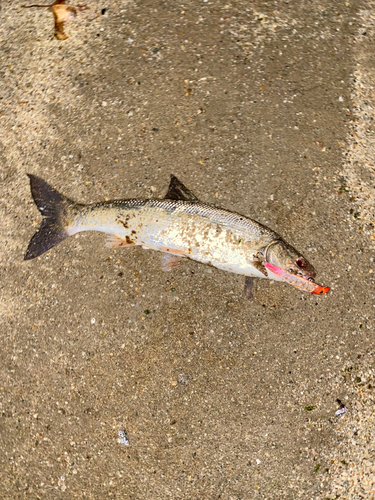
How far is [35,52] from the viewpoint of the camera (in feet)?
13.4

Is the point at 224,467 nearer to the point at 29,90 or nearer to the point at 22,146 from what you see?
the point at 22,146

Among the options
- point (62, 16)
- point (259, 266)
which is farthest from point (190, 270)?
point (62, 16)

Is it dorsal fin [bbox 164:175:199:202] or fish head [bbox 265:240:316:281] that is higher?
dorsal fin [bbox 164:175:199:202]

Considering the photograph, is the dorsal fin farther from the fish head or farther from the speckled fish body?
the fish head

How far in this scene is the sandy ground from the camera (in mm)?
3529

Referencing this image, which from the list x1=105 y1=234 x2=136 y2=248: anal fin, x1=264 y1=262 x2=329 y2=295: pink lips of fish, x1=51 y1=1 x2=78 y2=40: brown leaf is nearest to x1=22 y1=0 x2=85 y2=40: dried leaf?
x1=51 y1=1 x2=78 y2=40: brown leaf

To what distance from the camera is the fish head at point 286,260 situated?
3225 mm

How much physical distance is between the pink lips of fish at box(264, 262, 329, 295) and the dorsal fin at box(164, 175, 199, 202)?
1.04 meters

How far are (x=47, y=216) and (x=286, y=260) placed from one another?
2.41m

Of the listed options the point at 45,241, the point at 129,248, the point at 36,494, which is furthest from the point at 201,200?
the point at 36,494

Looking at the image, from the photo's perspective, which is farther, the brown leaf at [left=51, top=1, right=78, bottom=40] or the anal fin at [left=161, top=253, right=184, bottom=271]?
the brown leaf at [left=51, top=1, right=78, bottom=40]

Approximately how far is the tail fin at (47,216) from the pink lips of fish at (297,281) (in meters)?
2.07

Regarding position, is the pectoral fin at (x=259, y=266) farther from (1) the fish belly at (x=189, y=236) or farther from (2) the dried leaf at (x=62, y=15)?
(2) the dried leaf at (x=62, y=15)

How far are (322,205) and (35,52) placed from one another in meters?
3.66
